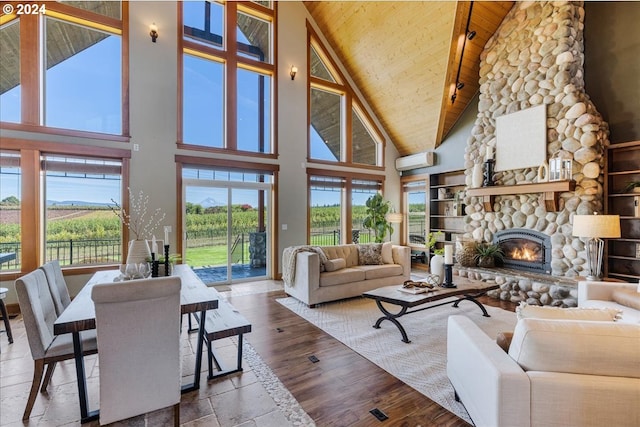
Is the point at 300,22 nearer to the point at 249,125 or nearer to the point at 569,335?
the point at 249,125

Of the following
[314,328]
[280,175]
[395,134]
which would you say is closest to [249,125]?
[280,175]

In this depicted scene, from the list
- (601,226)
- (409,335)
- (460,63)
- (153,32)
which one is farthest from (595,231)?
(153,32)

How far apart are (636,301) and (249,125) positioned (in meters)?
6.21

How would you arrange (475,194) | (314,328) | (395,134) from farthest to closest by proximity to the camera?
(395,134)
(475,194)
(314,328)

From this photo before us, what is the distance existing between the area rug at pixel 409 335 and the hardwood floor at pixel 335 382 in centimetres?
10

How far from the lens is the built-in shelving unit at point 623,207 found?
430 cm

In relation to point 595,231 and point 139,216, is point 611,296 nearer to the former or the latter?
point 595,231

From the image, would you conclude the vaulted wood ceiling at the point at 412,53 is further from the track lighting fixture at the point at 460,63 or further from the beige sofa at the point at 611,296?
the beige sofa at the point at 611,296

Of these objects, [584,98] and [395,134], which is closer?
[584,98]

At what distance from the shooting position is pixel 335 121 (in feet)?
24.5

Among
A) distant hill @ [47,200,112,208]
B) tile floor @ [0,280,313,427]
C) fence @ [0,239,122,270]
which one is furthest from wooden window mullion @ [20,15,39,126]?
tile floor @ [0,280,313,427]

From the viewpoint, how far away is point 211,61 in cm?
586

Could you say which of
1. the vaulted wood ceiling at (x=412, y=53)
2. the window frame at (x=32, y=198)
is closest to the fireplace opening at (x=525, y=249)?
the vaulted wood ceiling at (x=412, y=53)

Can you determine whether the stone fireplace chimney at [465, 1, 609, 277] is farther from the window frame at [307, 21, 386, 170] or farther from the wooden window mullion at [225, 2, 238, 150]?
the wooden window mullion at [225, 2, 238, 150]
